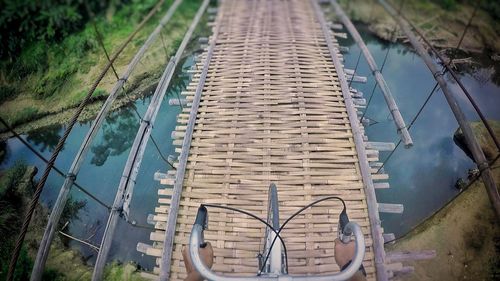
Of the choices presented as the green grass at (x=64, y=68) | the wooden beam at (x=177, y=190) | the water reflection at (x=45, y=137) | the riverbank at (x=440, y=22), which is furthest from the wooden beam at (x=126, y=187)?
the riverbank at (x=440, y=22)

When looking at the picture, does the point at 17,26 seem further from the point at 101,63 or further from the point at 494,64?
the point at 494,64

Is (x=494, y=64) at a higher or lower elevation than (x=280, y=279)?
higher

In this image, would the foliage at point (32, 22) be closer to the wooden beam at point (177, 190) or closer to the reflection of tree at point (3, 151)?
the reflection of tree at point (3, 151)

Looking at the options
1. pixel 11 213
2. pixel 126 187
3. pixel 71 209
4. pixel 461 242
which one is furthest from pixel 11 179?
pixel 461 242

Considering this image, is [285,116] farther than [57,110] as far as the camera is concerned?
No

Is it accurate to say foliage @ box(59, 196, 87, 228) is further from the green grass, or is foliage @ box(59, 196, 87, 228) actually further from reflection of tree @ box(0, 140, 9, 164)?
the green grass

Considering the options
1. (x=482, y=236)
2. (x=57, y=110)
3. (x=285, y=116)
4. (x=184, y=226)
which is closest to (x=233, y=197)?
(x=184, y=226)


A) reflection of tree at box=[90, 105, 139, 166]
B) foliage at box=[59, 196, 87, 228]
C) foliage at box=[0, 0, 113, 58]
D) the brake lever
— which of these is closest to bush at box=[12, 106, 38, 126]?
reflection of tree at box=[90, 105, 139, 166]

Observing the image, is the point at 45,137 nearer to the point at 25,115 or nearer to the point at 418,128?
the point at 25,115
